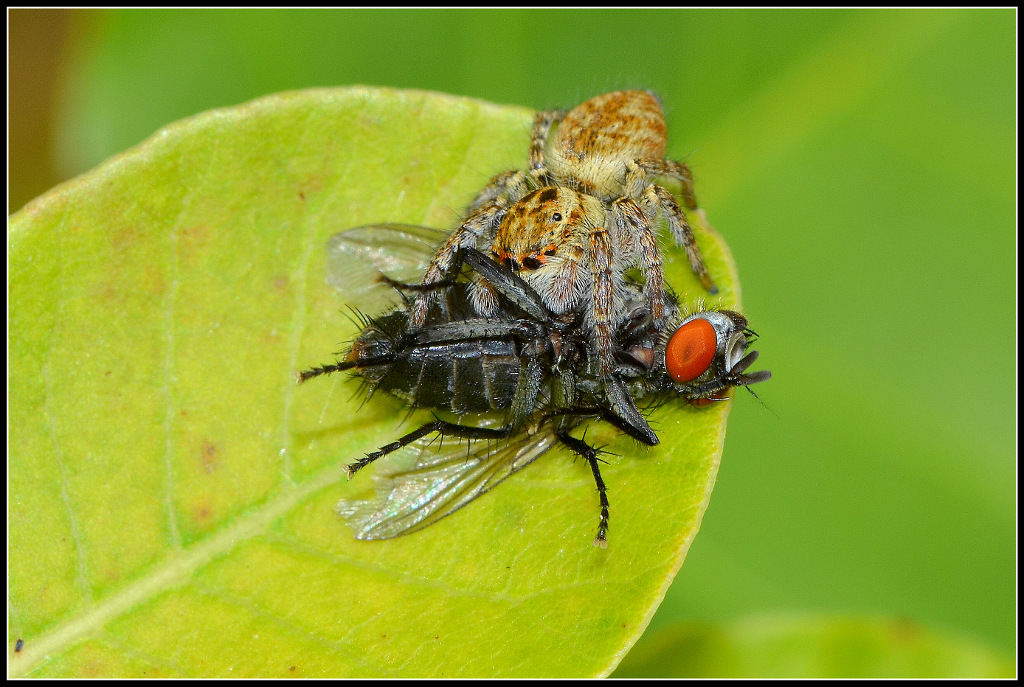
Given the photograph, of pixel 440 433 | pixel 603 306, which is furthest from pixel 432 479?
pixel 603 306

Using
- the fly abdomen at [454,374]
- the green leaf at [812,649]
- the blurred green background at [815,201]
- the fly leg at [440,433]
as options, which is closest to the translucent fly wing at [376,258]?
the fly abdomen at [454,374]

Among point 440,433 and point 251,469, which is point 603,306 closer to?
point 440,433

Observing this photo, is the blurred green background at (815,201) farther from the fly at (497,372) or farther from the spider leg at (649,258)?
the fly at (497,372)

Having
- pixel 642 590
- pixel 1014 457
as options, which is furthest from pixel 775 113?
pixel 642 590

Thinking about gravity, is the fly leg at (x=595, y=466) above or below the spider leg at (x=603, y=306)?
below

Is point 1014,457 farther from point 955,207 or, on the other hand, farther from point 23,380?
point 23,380
